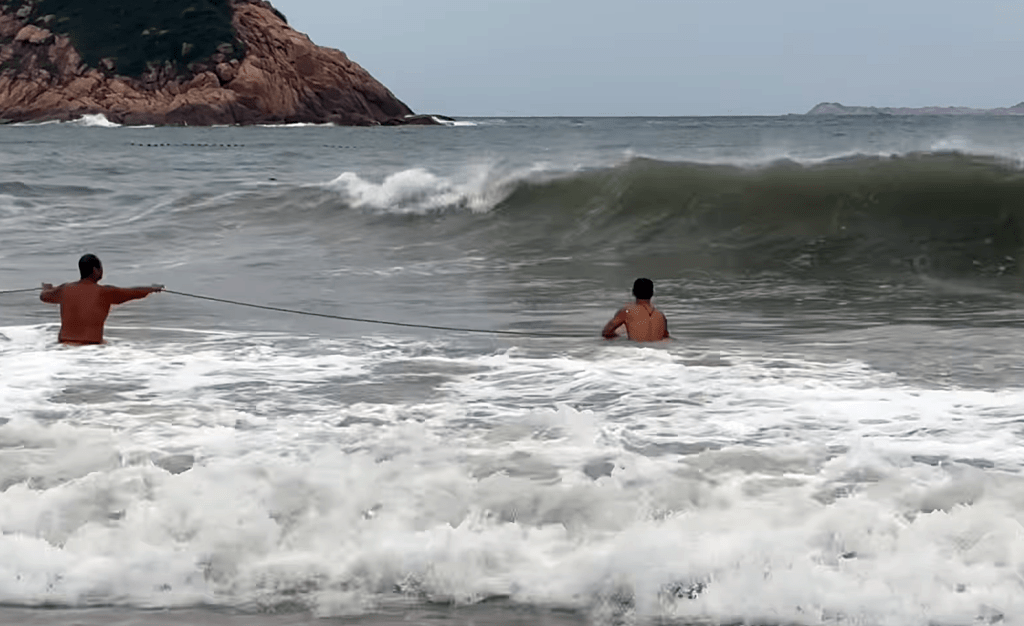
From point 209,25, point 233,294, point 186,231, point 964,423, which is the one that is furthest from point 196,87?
point 964,423

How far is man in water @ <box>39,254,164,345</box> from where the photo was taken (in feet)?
26.6

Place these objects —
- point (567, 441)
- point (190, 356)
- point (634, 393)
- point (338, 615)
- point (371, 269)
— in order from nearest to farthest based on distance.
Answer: point (338, 615)
point (567, 441)
point (634, 393)
point (190, 356)
point (371, 269)

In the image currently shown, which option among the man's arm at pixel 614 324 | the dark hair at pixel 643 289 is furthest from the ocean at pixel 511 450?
the dark hair at pixel 643 289

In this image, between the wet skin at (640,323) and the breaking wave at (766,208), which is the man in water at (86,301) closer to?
the wet skin at (640,323)

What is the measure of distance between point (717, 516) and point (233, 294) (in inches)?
291

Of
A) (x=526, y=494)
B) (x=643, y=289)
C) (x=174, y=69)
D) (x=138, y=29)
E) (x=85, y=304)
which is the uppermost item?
(x=138, y=29)

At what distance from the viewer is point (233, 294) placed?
11.0 m

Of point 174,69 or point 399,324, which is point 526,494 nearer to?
point 399,324

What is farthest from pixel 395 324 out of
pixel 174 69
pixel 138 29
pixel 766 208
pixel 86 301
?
pixel 138 29

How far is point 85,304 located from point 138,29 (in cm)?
11238

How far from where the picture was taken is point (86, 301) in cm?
819

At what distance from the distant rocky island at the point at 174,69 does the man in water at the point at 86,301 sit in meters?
94.6

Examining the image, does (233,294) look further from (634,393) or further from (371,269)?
(634,393)

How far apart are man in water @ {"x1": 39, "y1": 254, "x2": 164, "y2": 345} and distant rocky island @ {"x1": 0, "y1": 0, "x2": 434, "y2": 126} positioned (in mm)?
94618
